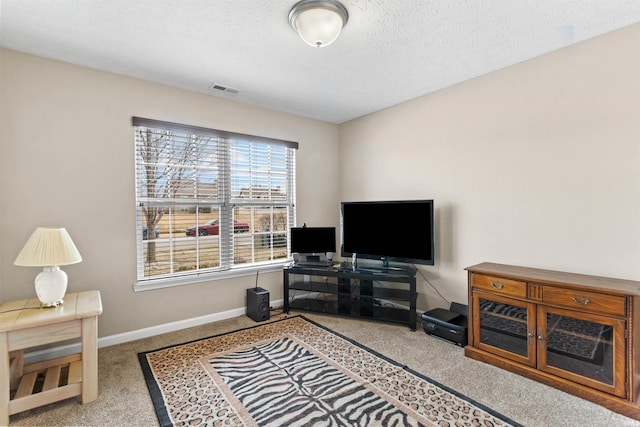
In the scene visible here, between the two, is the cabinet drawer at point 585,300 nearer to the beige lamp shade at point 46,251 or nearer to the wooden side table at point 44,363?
the wooden side table at point 44,363

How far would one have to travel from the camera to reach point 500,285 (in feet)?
8.12

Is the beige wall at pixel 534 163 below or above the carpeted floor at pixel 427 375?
above

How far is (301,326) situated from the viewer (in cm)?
337

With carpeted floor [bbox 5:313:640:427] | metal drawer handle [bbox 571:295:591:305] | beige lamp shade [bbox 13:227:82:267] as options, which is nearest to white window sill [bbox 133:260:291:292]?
carpeted floor [bbox 5:313:640:427]

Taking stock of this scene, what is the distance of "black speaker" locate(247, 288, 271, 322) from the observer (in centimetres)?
347

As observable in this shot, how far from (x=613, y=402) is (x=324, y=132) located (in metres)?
3.96

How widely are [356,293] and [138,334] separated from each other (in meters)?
2.35

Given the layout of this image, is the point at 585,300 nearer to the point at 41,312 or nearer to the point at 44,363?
the point at 41,312

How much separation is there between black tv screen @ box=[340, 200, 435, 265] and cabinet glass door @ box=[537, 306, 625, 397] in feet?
3.83

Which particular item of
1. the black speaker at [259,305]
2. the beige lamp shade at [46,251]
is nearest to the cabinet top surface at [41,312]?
the beige lamp shade at [46,251]

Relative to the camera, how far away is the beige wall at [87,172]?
8.19 ft

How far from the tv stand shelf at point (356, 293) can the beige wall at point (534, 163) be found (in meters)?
0.39

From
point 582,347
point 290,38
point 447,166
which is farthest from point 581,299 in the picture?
point 290,38

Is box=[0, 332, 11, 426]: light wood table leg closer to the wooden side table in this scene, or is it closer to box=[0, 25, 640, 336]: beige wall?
the wooden side table
